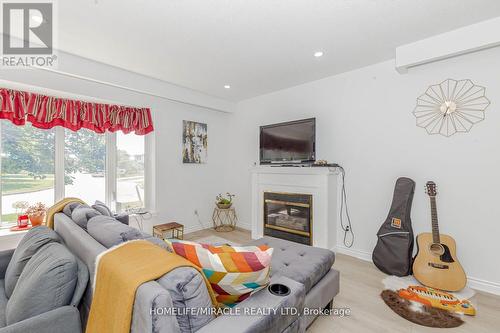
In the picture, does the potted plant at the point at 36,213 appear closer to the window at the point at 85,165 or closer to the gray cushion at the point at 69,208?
the window at the point at 85,165

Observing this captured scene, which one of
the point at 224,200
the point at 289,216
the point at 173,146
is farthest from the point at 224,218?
the point at 173,146

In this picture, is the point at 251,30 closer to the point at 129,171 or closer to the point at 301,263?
the point at 301,263

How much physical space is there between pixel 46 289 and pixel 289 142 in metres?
3.08

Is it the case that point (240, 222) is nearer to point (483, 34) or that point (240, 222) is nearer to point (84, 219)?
point (84, 219)

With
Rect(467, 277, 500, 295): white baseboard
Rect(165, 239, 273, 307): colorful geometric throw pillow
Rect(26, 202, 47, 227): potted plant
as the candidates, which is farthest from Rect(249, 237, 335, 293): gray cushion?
Rect(26, 202, 47, 227): potted plant

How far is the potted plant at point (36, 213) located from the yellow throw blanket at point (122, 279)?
8.24 ft

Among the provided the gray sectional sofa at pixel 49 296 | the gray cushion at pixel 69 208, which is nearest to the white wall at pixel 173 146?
the gray cushion at pixel 69 208

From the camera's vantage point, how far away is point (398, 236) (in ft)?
8.36

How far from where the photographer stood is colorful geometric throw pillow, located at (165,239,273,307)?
3.48 ft

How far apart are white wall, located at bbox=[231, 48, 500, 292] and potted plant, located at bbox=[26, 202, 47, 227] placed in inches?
140

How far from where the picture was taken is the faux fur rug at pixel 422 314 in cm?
178

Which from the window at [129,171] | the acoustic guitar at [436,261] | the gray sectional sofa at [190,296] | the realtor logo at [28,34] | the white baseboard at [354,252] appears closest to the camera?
the gray sectional sofa at [190,296]

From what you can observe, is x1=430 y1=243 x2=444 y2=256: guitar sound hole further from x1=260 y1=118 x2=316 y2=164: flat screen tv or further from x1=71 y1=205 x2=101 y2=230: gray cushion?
x1=71 y1=205 x2=101 y2=230: gray cushion

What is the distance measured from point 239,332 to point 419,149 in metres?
2.75
